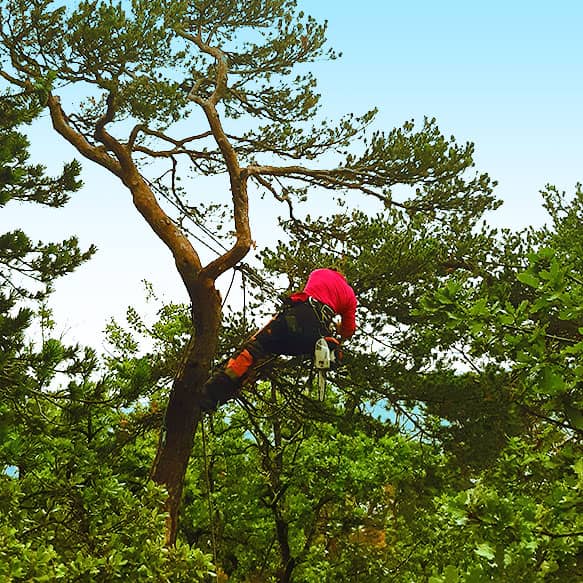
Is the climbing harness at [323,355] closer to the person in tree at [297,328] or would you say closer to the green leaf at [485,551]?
→ the person in tree at [297,328]

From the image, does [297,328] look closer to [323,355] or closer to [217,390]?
[323,355]

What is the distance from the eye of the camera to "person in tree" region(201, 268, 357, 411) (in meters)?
6.82

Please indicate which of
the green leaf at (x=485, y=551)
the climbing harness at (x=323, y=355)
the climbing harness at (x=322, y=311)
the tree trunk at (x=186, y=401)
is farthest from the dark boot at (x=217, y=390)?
the green leaf at (x=485, y=551)

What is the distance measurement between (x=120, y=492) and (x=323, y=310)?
97.1 inches

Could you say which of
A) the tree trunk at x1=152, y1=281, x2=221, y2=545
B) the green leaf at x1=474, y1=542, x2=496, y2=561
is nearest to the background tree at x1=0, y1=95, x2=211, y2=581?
the tree trunk at x1=152, y1=281, x2=221, y2=545

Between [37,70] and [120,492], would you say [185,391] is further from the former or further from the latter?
[37,70]

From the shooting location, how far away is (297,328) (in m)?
6.88

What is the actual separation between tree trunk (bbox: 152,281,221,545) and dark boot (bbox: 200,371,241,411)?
153 mm

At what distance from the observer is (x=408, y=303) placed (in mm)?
8242

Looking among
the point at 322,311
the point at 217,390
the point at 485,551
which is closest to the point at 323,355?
the point at 322,311

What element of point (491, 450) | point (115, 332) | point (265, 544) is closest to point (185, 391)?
point (491, 450)

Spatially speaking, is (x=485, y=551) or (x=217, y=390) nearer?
(x=485, y=551)

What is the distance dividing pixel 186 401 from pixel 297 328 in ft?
5.43

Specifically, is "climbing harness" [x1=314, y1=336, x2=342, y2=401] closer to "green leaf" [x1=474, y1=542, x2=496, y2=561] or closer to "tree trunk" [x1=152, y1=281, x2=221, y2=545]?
"tree trunk" [x1=152, y1=281, x2=221, y2=545]
